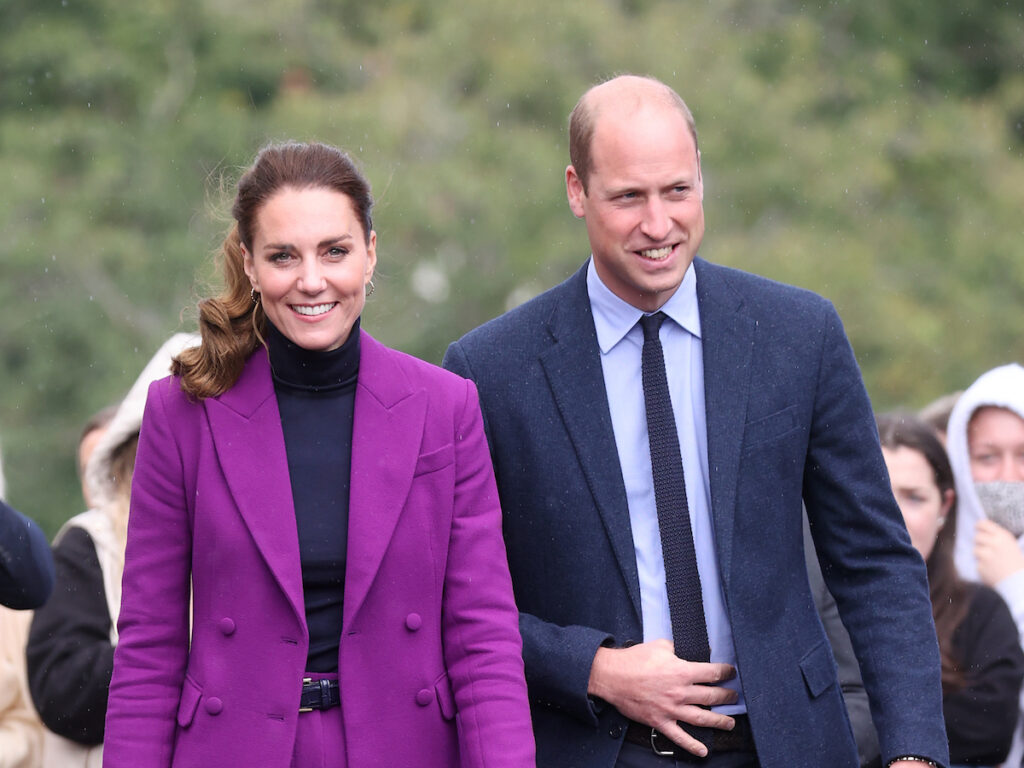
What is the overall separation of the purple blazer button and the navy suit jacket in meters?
0.71

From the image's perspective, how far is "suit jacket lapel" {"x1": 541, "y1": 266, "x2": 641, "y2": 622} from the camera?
3.41 m

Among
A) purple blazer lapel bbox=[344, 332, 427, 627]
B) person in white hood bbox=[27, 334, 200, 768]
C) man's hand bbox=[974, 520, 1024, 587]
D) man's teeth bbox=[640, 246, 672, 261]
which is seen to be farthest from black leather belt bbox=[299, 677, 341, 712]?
man's hand bbox=[974, 520, 1024, 587]

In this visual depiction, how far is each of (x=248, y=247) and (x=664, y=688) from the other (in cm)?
119

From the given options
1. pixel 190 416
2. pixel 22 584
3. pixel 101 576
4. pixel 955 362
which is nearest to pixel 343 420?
pixel 190 416

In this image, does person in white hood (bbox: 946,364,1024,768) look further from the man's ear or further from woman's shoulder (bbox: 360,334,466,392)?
woman's shoulder (bbox: 360,334,466,392)

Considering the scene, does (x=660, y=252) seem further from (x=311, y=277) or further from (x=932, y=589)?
(x=932, y=589)

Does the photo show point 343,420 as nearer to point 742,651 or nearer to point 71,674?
point 742,651

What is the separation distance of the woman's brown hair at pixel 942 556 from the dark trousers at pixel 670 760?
1.56 metres

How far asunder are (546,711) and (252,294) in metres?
1.08

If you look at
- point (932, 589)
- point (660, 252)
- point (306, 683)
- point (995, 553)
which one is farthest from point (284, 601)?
point (995, 553)

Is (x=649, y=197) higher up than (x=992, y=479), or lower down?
higher up

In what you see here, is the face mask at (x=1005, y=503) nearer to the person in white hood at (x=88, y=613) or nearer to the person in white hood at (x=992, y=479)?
the person in white hood at (x=992, y=479)

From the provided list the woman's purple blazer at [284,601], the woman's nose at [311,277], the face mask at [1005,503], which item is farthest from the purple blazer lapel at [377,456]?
the face mask at [1005,503]

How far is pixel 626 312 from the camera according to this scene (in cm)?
359
